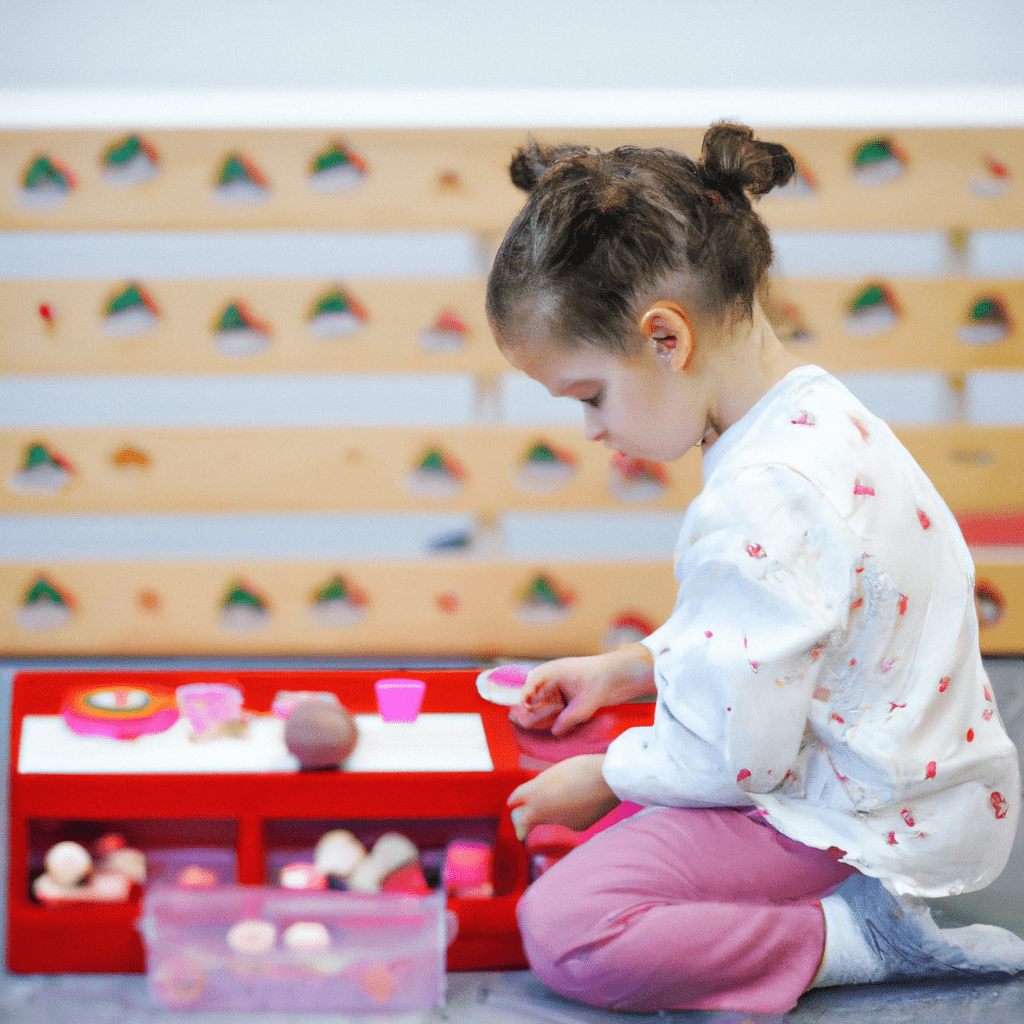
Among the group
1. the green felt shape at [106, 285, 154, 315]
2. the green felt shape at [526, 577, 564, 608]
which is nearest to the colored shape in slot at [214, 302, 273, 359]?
the green felt shape at [106, 285, 154, 315]

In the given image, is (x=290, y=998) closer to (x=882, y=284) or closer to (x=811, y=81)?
(x=882, y=284)

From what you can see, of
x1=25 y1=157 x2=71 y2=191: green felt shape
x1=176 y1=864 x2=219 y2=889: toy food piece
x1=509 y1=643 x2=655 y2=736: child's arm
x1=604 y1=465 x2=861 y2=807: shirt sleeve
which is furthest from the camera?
x1=25 y1=157 x2=71 y2=191: green felt shape

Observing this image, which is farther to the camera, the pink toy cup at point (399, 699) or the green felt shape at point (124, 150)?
the green felt shape at point (124, 150)

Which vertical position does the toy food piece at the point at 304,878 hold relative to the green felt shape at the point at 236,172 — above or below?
below

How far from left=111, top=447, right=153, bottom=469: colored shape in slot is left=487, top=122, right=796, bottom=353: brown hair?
3.39 ft

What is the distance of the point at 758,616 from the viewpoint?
0.68 meters

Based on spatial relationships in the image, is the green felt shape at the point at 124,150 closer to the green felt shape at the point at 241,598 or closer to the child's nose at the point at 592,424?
the green felt shape at the point at 241,598

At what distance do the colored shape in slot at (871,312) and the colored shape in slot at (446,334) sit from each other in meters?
0.58

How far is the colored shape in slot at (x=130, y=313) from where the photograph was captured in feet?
5.30

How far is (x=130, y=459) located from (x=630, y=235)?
3.74ft

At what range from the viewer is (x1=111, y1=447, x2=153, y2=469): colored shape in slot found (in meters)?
1.64

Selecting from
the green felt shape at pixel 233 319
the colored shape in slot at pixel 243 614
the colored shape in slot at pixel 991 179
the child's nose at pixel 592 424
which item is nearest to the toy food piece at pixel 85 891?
the child's nose at pixel 592 424

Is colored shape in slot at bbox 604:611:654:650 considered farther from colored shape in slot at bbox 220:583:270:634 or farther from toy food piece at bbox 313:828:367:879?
toy food piece at bbox 313:828:367:879

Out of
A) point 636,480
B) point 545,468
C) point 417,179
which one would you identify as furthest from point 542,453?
point 417,179
